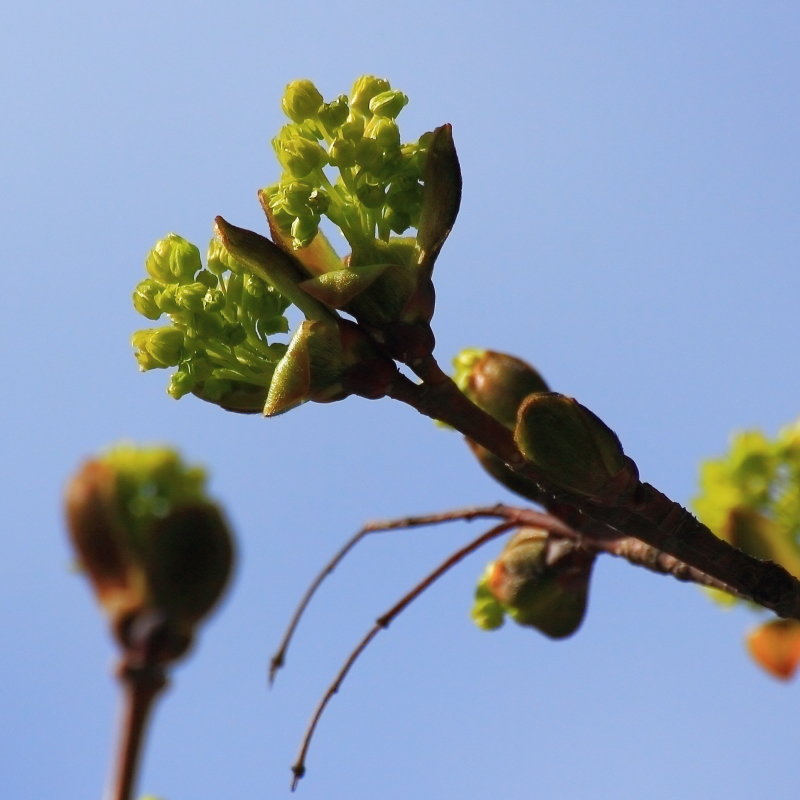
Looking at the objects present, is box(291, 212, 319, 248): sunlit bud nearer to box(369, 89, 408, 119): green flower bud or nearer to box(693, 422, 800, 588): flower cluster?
box(369, 89, 408, 119): green flower bud

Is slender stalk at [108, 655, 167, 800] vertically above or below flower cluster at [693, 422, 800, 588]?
below

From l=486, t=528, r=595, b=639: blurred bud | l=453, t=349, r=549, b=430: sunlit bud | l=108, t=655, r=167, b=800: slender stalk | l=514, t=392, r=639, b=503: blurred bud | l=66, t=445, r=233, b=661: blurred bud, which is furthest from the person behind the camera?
l=486, t=528, r=595, b=639: blurred bud

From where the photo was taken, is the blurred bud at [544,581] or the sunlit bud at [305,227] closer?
the sunlit bud at [305,227]

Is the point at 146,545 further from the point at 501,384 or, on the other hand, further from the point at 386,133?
the point at 501,384

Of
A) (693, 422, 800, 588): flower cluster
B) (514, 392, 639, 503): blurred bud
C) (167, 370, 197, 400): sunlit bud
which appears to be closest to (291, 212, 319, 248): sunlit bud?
(167, 370, 197, 400): sunlit bud

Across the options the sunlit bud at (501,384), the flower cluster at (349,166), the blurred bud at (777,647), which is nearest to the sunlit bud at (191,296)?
the flower cluster at (349,166)

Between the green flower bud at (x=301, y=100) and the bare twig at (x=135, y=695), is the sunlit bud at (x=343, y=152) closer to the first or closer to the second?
the green flower bud at (x=301, y=100)
